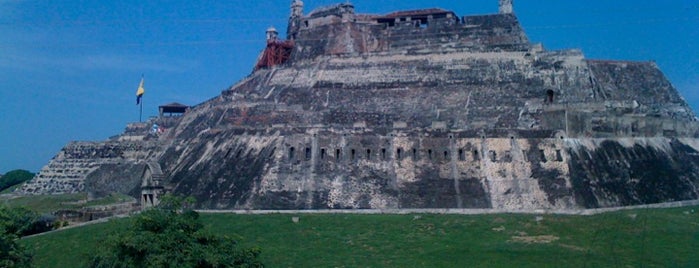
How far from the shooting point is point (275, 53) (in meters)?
69.7

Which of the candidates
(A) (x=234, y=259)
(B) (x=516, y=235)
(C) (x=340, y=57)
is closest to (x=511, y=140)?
(B) (x=516, y=235)

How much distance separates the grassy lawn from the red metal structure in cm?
2873

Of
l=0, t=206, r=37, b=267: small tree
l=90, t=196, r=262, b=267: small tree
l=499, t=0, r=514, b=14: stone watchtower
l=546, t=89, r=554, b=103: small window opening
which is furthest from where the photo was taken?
l=499, t=0, r=514, b=14: stone watchtower

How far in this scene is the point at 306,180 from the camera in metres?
45.2

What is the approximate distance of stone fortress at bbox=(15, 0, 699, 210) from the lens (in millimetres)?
44656

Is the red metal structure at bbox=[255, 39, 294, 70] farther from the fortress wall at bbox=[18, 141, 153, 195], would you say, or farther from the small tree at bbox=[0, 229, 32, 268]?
the small tree at bbox=[0, 229, 32, 268]

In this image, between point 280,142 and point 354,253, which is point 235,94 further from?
point 354,253

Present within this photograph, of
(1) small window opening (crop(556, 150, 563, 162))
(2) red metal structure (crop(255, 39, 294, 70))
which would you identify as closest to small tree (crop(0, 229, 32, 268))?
(1) small window opening (crop(556, 150, 563, 162))

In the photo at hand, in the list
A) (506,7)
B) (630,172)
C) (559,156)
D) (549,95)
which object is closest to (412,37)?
(506,7)

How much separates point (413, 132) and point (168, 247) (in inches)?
936

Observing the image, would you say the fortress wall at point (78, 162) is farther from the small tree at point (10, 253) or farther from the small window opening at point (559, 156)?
the small tree at point (10, 253)

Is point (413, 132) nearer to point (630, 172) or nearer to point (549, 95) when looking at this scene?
point (630, 172)

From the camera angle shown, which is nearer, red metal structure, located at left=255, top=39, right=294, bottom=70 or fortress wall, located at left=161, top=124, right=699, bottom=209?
fortress wall, located at left=161, top=124, right=699, bottom=209

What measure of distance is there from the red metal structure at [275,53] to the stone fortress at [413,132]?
0.11 meters
